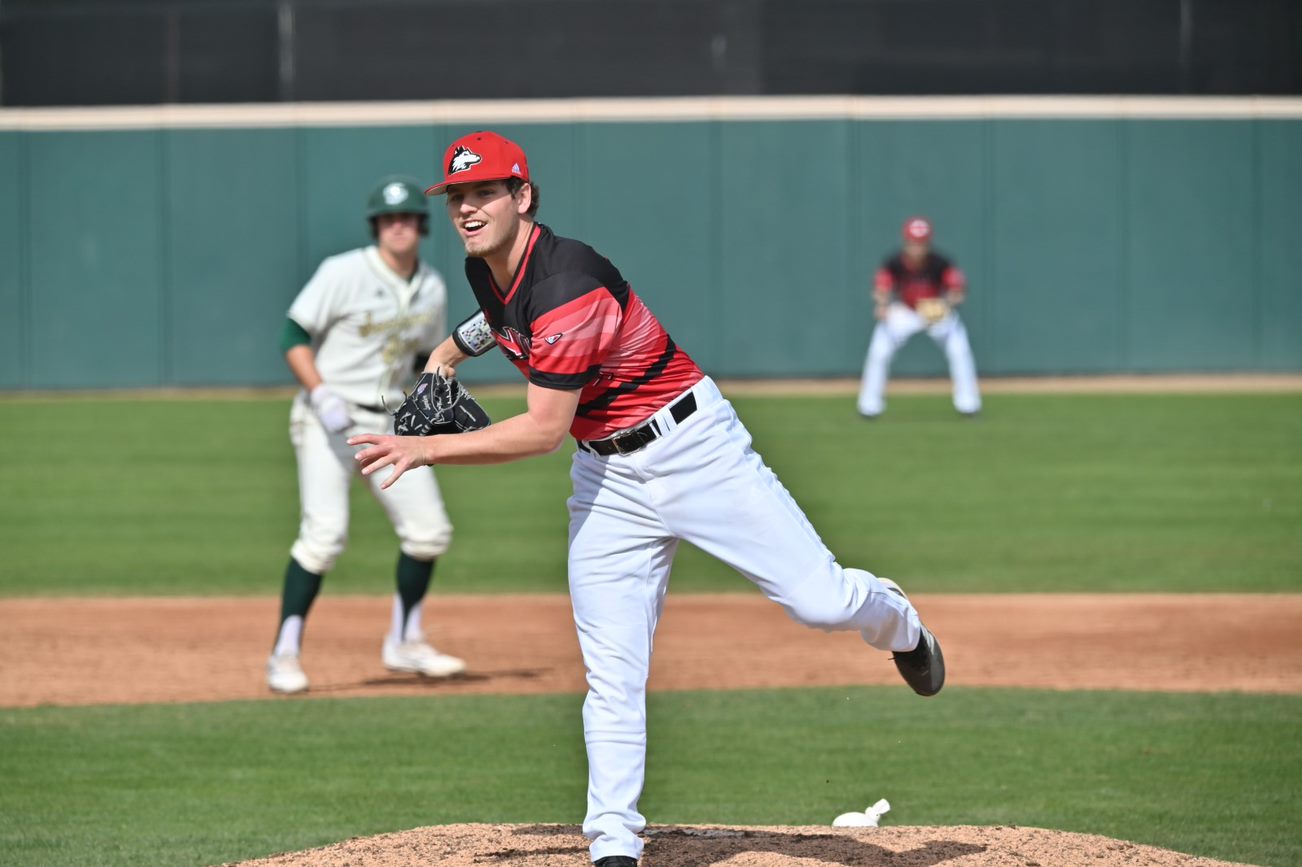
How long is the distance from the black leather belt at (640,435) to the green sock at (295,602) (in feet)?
12.0

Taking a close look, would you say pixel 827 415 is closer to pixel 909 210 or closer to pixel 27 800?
pixel 909 210

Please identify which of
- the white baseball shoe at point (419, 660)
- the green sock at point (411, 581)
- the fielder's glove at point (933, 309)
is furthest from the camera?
the fielder's glove at point (933, 309)

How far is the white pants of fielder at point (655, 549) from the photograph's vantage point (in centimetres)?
493

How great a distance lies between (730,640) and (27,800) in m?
4.16

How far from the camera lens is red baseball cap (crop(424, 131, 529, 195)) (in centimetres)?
469

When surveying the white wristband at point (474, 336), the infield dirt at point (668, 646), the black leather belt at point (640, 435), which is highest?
the white wristband at point (474, 336)

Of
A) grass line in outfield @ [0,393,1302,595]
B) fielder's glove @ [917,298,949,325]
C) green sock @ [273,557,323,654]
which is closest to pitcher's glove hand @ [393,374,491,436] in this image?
green sock @ [273,557,323,654]

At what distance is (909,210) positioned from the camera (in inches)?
1037

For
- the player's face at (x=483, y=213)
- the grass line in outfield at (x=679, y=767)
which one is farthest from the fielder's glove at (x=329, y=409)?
the player's face at (x=483, y=213)

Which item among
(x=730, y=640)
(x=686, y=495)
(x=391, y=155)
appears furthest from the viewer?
(x=391, y=155)

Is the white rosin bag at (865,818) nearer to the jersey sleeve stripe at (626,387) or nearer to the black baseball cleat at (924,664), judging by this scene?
the black baseball cleat at (924,664)

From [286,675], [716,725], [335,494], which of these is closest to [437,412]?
[716,725]

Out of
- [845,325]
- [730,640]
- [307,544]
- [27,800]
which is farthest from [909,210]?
[27,800]

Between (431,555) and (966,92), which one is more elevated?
(966,92)
